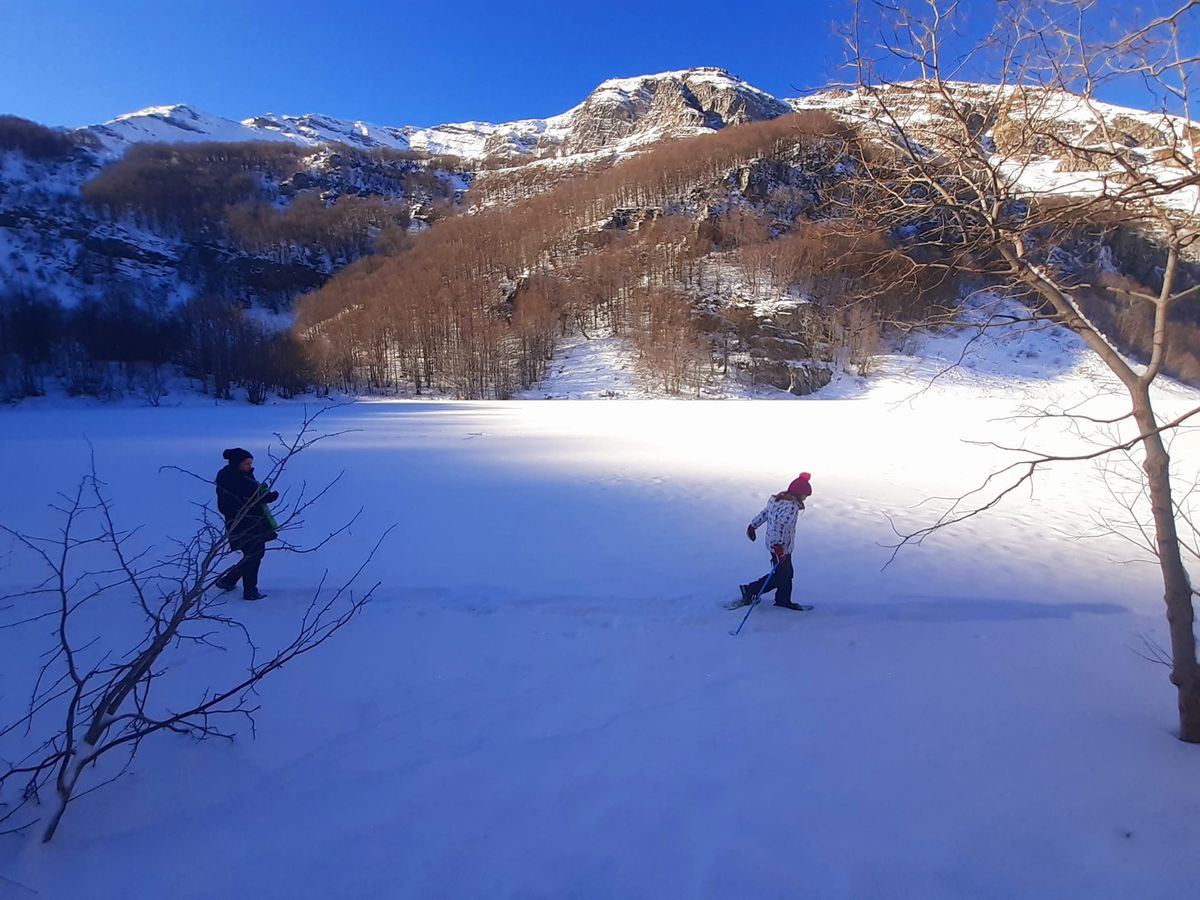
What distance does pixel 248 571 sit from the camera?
6289 millimetres

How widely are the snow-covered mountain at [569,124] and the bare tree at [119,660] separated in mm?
130395

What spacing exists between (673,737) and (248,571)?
4.97 m

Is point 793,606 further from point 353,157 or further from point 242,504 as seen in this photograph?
point 353,157

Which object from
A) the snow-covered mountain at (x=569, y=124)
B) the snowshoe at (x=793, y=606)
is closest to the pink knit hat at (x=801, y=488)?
the snowshoe at (x=793, y=606)

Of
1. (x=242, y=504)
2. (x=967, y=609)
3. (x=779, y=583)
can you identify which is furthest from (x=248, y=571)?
(x=967, y=609)

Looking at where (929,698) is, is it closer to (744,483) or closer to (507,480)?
(744,483)

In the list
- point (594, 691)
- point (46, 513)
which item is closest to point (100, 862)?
point (594, 691)

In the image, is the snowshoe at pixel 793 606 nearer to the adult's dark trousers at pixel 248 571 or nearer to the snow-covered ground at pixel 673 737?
the snow-covered ground at pixel 673 737

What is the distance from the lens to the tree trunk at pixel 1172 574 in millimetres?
3084

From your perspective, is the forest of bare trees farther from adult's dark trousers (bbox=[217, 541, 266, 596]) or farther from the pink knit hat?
adult's dark trousers (bbox=[217, 541, 266, 596])

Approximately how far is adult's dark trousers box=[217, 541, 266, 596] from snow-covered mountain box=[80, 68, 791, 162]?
129916 mm

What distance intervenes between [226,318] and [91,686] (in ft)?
195

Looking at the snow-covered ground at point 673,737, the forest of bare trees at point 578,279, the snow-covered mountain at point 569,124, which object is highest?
the snow-covered mountain at point 569,124

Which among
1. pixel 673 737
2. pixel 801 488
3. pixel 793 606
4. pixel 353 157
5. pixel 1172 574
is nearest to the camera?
pixel 1172 574
